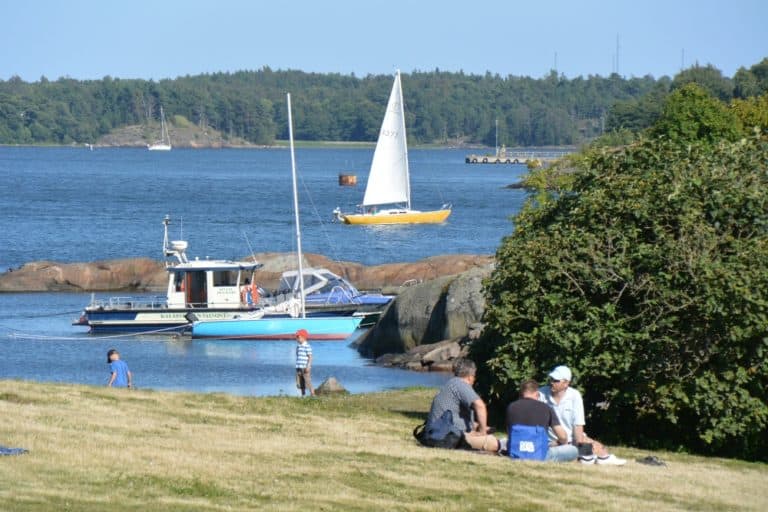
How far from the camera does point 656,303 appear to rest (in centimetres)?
1806

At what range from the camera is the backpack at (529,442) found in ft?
51.3

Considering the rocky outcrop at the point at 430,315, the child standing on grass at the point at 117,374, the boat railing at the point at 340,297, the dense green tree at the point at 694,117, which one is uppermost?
the dense green tree at the point at 694,117

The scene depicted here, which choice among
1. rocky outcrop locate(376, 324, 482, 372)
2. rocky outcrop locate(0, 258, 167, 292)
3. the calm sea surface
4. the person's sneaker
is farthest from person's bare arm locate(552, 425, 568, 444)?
rocky outcrop locate(0, 258, 167, 292)

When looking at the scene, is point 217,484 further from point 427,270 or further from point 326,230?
point 326,230

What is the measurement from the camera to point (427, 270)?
55656 millimetres

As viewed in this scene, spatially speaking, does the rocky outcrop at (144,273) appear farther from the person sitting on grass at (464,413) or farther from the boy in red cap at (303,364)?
the person sitting on grass at (464,413)

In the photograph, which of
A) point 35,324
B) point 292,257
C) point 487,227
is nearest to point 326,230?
point 487,227

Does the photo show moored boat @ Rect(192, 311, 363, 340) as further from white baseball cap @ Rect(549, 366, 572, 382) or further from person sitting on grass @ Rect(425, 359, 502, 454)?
white baseball cap @ Rect(549, 366, 572, 382)

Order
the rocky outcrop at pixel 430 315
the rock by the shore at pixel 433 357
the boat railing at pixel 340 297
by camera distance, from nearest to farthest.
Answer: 1. the rock by the shore at pixel 433 357
2. the rocky outcrop at pixel 430 315
3. the boat railing at pixel 340 297

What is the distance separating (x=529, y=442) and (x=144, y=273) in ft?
148

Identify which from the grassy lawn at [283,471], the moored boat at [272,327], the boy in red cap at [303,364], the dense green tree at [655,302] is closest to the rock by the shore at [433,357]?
the moored boat at [272,327]

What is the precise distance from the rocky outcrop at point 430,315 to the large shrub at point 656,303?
1597cm

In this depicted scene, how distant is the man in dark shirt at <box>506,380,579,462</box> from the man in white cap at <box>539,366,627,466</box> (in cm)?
12

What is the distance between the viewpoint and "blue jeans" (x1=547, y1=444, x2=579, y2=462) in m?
15.8
